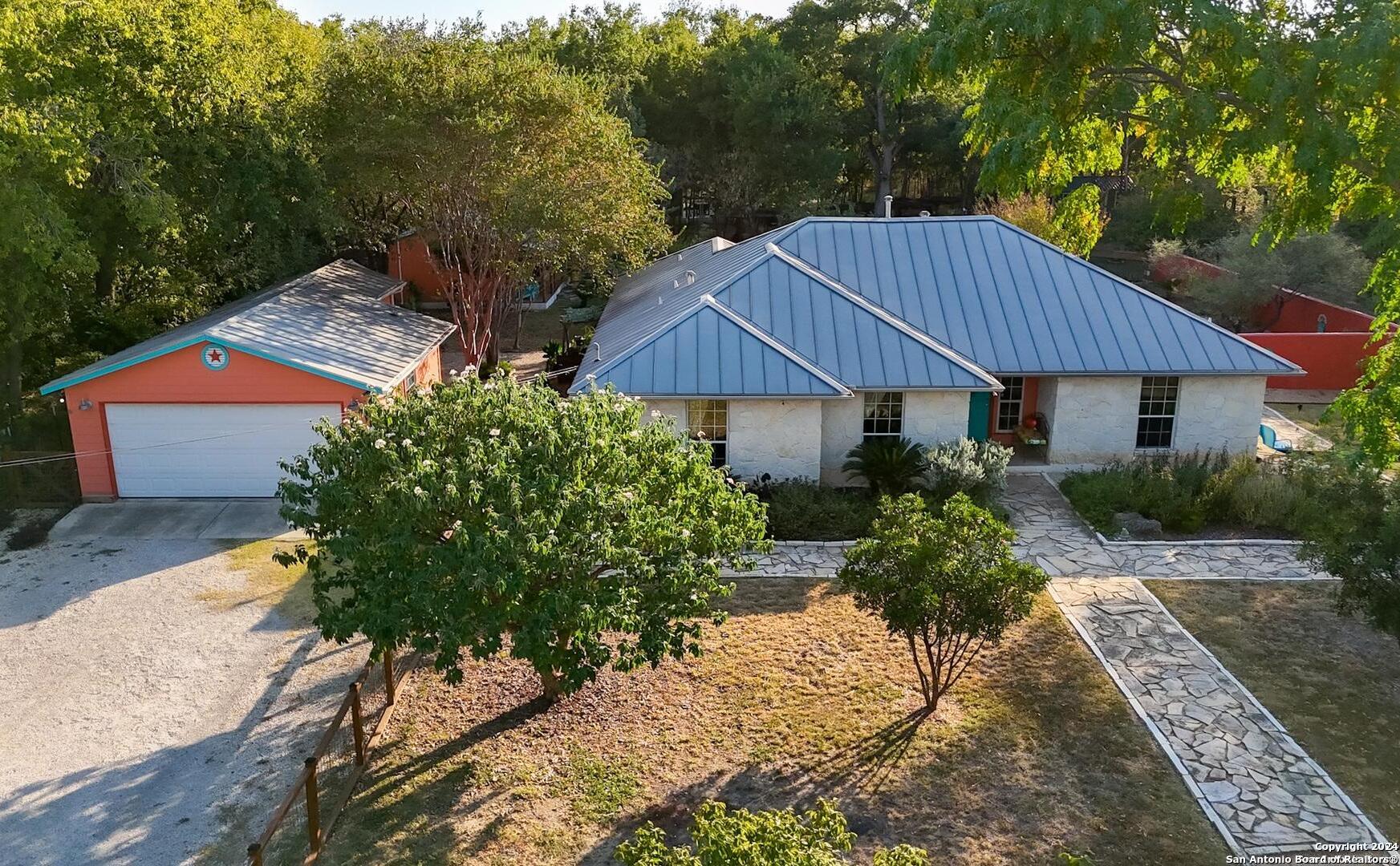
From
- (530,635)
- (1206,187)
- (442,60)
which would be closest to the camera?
(530,635)

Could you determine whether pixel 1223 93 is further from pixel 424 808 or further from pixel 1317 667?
pixel 424 808

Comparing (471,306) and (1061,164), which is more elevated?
(1061,164)

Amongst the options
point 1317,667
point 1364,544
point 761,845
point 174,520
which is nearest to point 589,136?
point 174,520

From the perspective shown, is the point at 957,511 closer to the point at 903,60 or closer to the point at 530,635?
the point at 530,635

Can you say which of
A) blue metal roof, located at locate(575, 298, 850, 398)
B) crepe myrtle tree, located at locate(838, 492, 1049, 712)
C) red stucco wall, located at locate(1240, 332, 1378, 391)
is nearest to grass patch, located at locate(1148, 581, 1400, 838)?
crepe myrtle tree, located at locate(838, 492, 1049, 712)

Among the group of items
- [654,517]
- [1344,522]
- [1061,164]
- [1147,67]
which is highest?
[1147,67]

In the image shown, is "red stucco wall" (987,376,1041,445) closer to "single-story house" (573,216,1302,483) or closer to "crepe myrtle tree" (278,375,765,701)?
"single-story house" (573,216,1302,483)

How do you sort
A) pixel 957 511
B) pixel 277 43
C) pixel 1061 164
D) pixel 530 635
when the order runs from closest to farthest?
pixel 530 635, pixel 957 511, pixel 1061 164, pixel 277 43

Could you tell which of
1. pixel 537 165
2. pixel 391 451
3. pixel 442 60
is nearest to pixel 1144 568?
pixel 391 451
